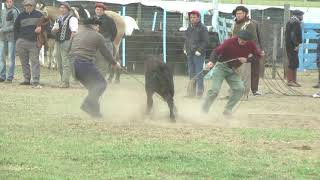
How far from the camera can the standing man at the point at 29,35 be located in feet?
51.9

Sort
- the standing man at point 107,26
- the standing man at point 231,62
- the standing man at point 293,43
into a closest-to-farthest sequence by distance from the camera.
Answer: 1. the standing man at point 231,62
2. the standing man at point 107,26
3. the standing man at point 293,43

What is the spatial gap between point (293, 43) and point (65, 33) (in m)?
6.16

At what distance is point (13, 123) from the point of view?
403 inches

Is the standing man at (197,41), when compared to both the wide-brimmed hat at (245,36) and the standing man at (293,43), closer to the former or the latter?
the standing man at (293,43)

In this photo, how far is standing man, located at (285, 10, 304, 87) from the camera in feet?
59.8

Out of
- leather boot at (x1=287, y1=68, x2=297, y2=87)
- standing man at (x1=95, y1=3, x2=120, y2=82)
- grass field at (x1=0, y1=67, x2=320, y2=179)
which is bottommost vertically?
leather boot at (x1=287, y1=68, x2=297, y2=87)

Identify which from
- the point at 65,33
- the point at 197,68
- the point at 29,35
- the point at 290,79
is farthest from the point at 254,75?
the point at 29,35

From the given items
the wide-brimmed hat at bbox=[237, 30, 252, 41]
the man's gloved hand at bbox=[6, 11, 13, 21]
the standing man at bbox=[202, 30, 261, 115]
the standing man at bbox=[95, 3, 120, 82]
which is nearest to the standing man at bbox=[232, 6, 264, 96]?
the standing man at bbox=[202, 30, 261, 115]

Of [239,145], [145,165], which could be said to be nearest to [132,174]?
[145,165]

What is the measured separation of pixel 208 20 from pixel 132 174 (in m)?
16.9

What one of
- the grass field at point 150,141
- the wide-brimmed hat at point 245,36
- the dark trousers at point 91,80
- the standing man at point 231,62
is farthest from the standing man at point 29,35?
the wide-brimmed hat at point 245,36

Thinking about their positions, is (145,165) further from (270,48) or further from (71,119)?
(270,48)

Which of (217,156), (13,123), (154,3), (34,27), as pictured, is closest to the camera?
(217,156)

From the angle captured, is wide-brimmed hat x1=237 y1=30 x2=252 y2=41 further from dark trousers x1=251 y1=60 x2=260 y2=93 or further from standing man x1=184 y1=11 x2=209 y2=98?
dark trousers x1=251 y1=60 x2=260 y2=93
